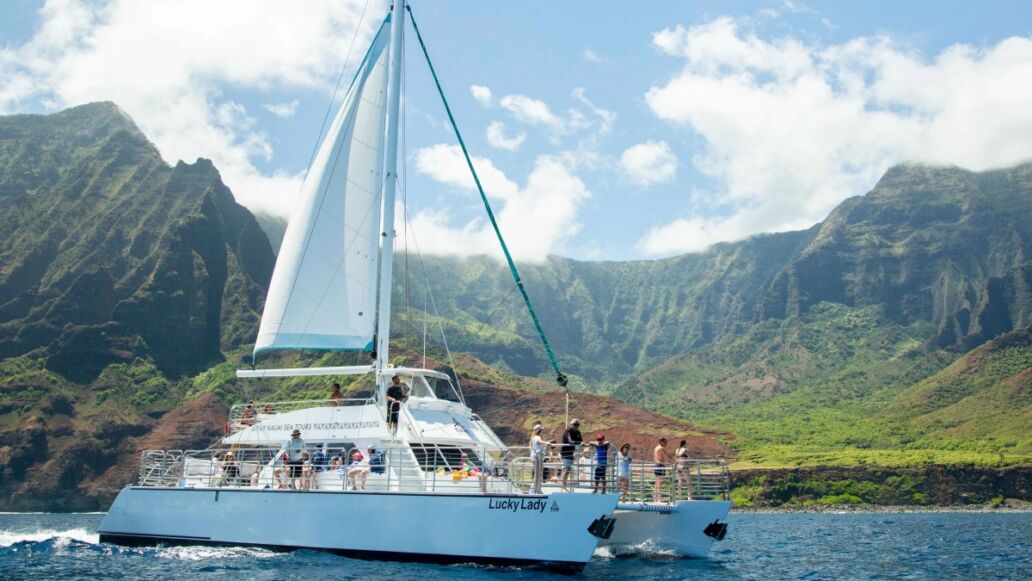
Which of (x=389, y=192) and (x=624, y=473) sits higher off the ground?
(x=389, y=192)

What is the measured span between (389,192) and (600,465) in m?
9.55

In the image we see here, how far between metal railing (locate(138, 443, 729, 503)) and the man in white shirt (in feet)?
0.10

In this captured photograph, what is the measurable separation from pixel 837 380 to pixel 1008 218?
255ft

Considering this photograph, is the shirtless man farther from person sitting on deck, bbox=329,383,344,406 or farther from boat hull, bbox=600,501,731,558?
person sitting on deck, bbox=329,383,344,406

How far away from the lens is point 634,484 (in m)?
22.7

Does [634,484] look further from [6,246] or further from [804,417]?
[6,246]

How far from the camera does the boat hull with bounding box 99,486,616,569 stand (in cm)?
1880

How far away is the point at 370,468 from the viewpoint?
21.5 meters

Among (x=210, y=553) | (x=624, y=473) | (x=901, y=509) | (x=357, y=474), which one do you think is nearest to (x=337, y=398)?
(x=357, y=474)

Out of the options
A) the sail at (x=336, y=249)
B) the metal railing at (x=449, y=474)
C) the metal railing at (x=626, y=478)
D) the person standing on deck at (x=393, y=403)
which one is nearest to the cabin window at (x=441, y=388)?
the person standing on deck at (x=393, y=403)

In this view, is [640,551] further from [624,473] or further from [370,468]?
[370,468]

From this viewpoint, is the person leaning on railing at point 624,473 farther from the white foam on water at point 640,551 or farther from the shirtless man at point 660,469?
the white foam on water at point 640,551

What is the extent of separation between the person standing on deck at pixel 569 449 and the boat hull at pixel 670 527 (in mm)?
2322

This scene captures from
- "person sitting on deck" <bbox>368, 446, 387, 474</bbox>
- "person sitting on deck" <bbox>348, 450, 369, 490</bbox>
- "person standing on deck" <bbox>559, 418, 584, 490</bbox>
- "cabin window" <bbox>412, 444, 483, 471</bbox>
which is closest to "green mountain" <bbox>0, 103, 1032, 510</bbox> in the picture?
"cabin window" <bbox>412, 444, 483, 471</bbox>
